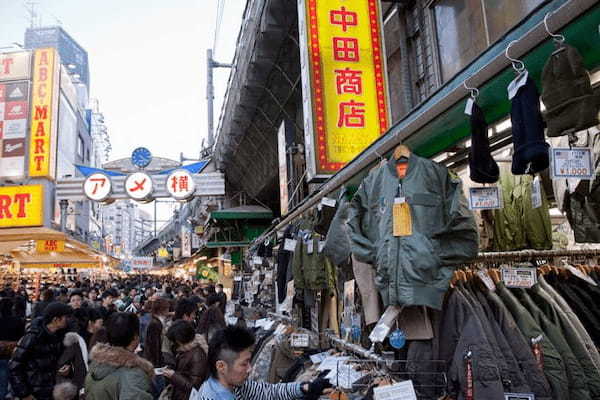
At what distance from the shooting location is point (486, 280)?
321 cm

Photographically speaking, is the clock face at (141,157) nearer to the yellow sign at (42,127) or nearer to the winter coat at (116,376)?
the yellow sign at (42,127)

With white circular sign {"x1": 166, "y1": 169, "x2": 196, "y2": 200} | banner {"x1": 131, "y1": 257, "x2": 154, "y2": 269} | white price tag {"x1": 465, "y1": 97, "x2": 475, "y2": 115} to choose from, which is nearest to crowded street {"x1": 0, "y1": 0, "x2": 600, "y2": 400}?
white price tag {"x1": 465, "y1": 97, "x2": 475, "y2": 115}

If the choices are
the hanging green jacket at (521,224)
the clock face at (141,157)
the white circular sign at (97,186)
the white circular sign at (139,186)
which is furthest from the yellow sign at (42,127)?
the hanging green jacket at (521,224)

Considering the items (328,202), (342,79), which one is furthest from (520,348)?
(342,79)

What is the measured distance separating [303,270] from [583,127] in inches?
154

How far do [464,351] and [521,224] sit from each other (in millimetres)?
1517

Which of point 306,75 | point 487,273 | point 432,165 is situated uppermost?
point 306,75

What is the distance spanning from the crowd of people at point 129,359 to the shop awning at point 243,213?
877cm

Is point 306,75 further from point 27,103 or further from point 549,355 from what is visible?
point 27,103

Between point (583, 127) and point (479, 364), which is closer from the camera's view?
point (583, 127)

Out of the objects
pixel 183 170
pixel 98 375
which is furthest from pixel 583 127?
pixel 183 170

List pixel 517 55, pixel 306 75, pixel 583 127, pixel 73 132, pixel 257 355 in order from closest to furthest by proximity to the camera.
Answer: pixel 583 127 → pixel 517 55 → pixel 257 355 → pixel 306 75 → pixel 73 132

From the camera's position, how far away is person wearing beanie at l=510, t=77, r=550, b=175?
1972 millimetres

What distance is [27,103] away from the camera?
1728cm
